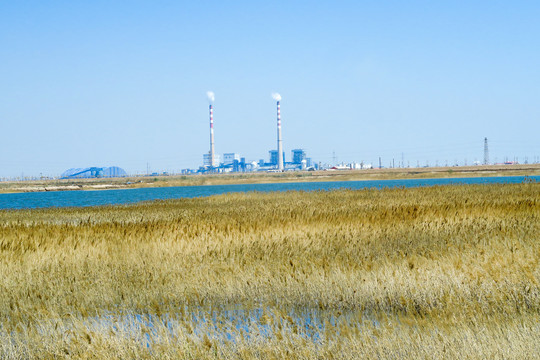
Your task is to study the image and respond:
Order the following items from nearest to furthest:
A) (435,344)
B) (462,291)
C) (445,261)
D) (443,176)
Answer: (435,344), (462,291), (445,261), (443,176)

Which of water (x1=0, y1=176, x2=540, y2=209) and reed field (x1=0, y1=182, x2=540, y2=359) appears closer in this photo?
reed field (x1=0, y1=182, x2=540, y2=359)

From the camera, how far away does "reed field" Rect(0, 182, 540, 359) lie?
21.3 feet

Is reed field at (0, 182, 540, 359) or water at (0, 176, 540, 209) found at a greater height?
reed field at (0, 182, 540, 359)

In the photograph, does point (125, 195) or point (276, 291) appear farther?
point (125, 195)

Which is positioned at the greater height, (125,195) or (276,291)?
(276,291)

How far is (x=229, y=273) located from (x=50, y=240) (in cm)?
637

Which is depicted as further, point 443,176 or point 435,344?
point 443,176

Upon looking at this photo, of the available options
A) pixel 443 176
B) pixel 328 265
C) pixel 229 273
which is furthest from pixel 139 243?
pixel 443 176

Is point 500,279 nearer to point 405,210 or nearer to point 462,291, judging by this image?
point 462,291

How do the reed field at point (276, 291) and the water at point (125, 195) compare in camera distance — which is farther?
the water at point (125, 195)

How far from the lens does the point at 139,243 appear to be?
13.9 m

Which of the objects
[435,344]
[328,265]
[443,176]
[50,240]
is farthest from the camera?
[443,176]

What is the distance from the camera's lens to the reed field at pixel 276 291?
21.3ft

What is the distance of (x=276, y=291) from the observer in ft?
31.6
